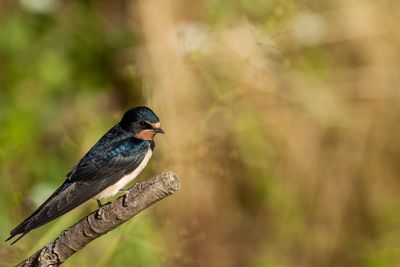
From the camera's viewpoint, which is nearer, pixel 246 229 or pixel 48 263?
pixel 48 263

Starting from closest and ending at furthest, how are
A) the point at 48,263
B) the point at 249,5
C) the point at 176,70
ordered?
the point at 48,263 < the point at 176,70 < the point at 249,5

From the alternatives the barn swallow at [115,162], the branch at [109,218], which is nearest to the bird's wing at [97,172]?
the barn swallow at [115,162]

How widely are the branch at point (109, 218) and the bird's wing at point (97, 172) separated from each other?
291 millimetres

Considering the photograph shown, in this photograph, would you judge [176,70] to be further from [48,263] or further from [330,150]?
[48,263]

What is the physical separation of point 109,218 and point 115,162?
2.02ft

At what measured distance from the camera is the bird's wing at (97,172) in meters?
3.27

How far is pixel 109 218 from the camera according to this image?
2844mm

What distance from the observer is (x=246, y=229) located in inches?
239

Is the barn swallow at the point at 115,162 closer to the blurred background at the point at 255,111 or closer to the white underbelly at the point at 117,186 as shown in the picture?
the white underbelly at the point at 117,186

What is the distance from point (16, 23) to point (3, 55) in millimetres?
231

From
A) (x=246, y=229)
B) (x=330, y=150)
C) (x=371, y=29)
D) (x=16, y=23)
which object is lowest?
(x=246, y=229)

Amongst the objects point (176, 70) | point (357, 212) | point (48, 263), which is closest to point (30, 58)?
point (176, 70)

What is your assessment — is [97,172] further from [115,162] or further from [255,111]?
[255,111]

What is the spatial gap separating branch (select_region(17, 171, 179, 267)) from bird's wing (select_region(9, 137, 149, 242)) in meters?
0.29
